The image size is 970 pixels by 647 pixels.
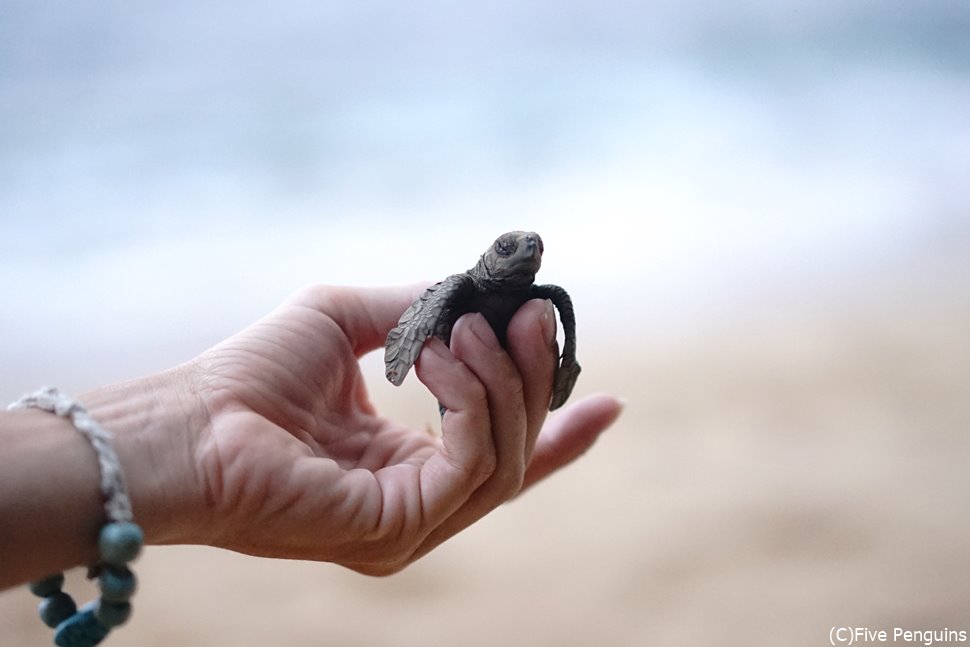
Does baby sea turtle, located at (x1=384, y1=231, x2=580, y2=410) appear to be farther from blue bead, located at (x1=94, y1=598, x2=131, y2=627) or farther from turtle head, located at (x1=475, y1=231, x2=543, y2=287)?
blue bead, located at (x1=94, y1=598, x2=131, y2=627)

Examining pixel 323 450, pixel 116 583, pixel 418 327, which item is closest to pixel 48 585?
pixel 116 583

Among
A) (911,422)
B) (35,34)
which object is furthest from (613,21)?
(35,34)

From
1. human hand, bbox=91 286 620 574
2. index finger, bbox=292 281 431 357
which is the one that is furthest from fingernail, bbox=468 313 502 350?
index finger, bbox=292 281 431 357

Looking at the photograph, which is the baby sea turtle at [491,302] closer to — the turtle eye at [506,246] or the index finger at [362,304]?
the turtle eye at [506,246]

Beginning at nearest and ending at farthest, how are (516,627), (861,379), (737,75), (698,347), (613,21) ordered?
(516,627) < (861,379) < (698,347) < (613,21) < (737,75)

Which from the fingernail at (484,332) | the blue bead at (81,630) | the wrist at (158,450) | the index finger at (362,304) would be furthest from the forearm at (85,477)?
the fingernail at (484,332)

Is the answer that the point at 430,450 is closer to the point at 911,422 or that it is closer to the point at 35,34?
the point at 911,422
